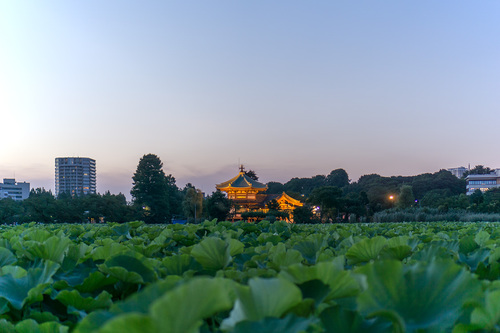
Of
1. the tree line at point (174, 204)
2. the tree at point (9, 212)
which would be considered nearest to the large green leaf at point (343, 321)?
the tree line at point (174, 204)

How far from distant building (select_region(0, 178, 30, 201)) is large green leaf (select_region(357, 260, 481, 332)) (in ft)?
426

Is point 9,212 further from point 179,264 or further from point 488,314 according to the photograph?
point 488,314

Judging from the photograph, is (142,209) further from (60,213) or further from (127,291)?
(127,291)

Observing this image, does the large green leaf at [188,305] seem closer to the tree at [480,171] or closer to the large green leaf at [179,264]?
the large green leaf at [179,264]

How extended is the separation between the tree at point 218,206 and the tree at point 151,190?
1208cm

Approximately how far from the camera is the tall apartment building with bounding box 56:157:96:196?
435ft

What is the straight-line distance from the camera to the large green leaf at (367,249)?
873mm

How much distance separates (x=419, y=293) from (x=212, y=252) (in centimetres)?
49

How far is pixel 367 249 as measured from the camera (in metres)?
0.89

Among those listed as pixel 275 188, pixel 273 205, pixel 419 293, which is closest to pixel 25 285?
pixel 419 293

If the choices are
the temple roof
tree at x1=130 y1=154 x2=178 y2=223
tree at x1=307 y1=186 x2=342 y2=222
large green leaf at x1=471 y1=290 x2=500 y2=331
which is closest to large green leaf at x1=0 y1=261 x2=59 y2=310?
large green leaf at x1=471 y1=290 x2=500 y2=331

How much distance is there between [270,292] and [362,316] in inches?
5.1

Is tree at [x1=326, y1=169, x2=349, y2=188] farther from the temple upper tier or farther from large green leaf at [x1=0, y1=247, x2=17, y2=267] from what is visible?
large green leaf at [x1=0, y1=247, x2=17, y2=267]

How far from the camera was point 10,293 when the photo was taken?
72 cm
